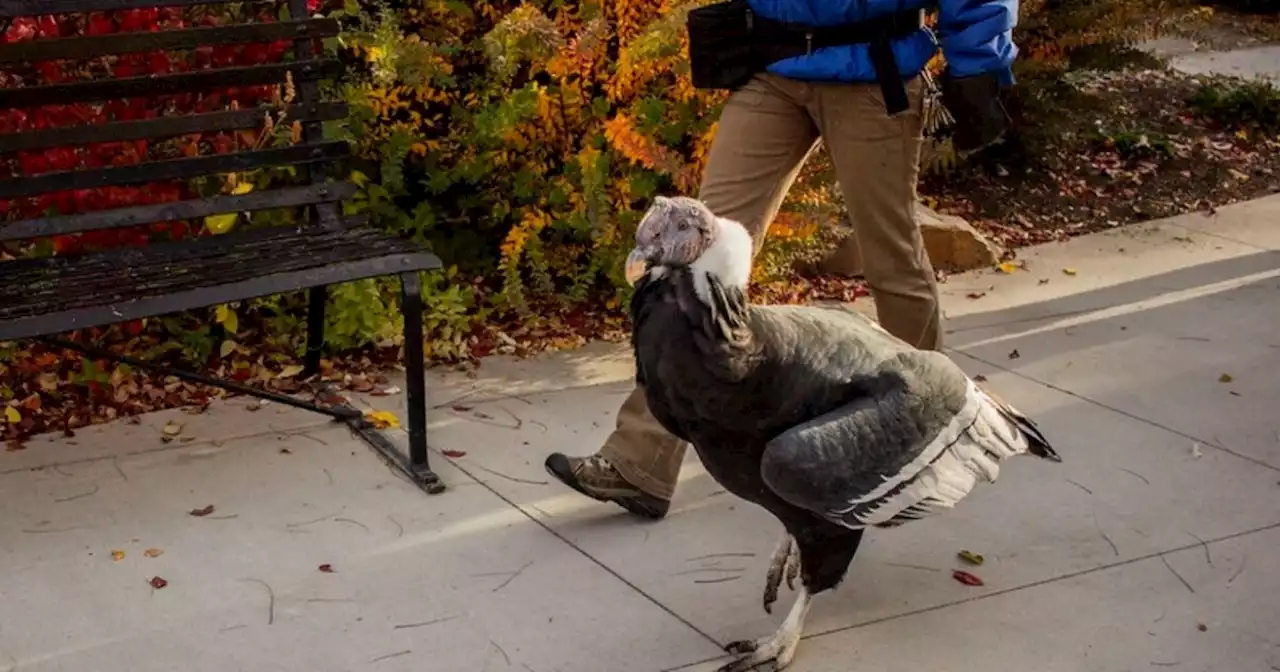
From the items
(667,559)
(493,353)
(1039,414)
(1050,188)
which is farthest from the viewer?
(1050,188)

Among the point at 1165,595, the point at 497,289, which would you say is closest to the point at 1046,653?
the point at 1165,595

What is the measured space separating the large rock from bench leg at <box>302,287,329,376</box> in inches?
117

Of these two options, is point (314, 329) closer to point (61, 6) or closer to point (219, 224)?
point (219, 224)

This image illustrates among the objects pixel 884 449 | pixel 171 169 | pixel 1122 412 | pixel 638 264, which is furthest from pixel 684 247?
pixel 1122 412

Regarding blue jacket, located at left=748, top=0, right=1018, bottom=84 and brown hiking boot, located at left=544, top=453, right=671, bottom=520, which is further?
brown hiking boot, located at left=544, top=453, right=671, bottom=520

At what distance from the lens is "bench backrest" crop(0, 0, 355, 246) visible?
4.55 metres

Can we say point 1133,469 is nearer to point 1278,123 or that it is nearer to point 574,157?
point 574,157

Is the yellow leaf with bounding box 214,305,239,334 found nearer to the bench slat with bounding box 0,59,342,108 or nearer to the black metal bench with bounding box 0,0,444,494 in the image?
the black metal bench with bounding box 0,0,444,494

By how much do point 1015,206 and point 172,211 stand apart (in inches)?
191

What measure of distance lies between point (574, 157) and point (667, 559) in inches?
90.6

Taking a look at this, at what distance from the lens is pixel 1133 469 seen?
4.87 metres

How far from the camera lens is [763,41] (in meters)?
4.18

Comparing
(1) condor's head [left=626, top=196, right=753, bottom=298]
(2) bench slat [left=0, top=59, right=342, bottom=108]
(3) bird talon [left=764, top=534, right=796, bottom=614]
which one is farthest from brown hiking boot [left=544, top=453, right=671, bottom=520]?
(2) bench slat [left=0, top=59, right=342, bottom=108]

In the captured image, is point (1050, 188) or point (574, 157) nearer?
point (574, 157)
